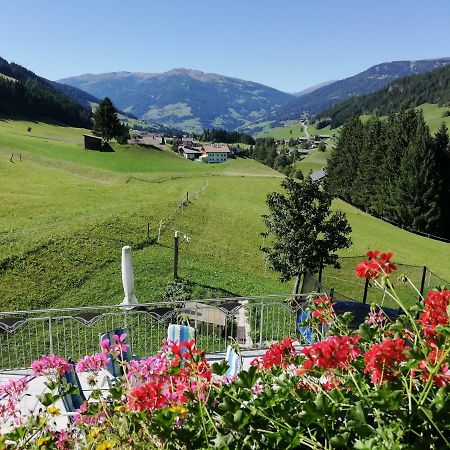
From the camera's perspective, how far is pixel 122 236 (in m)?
25.0

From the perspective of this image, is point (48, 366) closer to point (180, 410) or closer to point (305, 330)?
point (180, 410)

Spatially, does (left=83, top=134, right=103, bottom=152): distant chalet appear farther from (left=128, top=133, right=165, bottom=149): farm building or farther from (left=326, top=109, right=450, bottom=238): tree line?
(left=326, top=109, right=450, bottom=238): tree line

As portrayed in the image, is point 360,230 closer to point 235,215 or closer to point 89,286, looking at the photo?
point 235,215

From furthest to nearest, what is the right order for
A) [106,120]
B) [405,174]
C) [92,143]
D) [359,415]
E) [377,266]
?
[106,120] < [92,143] < [405,174] < [377,266] < [359,415]

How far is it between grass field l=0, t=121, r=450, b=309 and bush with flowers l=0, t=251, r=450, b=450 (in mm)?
15483

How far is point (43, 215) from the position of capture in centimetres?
2795

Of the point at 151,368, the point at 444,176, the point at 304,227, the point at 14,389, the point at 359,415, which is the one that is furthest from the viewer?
the point at 444,176

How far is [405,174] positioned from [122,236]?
3675 centimetres

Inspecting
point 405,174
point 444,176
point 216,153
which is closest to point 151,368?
point 405,174

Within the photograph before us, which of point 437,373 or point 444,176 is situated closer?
point 437,373

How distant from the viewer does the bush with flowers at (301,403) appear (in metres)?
2.18

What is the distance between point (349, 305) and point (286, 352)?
8940 millimetres

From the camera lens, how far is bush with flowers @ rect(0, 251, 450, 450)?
85.7 inches

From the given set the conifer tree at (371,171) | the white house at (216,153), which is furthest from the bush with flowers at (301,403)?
the white house at (216,153)
